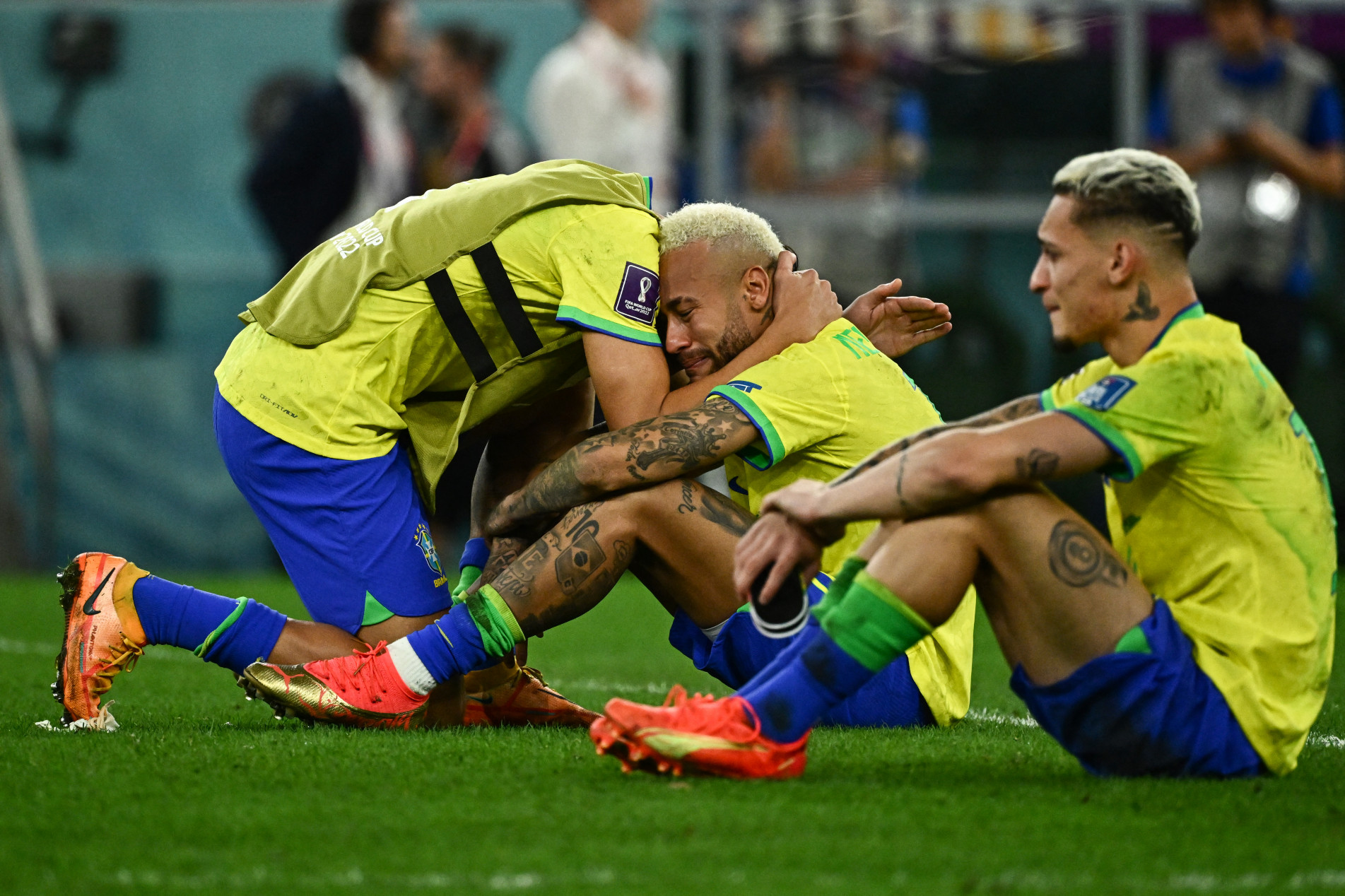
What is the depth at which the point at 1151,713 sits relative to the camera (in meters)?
2.98

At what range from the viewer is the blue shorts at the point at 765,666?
12.5 ft

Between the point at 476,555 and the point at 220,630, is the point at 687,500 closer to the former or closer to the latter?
the point at 476,555

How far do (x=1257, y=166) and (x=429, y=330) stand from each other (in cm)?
565

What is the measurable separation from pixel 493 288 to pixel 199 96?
25.5 feet

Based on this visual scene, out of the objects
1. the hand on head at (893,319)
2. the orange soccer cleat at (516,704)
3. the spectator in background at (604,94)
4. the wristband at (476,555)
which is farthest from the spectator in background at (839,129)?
the orange soccer cleat at (516,704)

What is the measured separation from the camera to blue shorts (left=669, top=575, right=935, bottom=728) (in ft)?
12.5

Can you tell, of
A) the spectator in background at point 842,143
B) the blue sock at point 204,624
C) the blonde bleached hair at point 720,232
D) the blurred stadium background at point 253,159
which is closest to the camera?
the blue sock at point 204,624

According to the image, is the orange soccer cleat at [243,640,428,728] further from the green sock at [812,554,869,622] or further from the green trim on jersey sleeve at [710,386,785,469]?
the green sock at [812,554,869,622]

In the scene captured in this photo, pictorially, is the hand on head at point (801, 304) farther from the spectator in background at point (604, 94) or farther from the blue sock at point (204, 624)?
the spectator in background at point (604, 94)

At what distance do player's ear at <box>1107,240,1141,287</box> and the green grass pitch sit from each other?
95 centimetres

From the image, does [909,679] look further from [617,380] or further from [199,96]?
[199,96]

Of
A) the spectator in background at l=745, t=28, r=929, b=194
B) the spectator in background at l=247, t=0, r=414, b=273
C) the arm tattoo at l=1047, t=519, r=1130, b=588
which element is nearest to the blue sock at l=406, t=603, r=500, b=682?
the arm tattoo at l=1047, t=519, r=1130, b=588

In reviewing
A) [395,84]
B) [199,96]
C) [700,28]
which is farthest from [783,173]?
[199,96]

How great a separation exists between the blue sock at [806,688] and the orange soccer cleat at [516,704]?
1186mm
